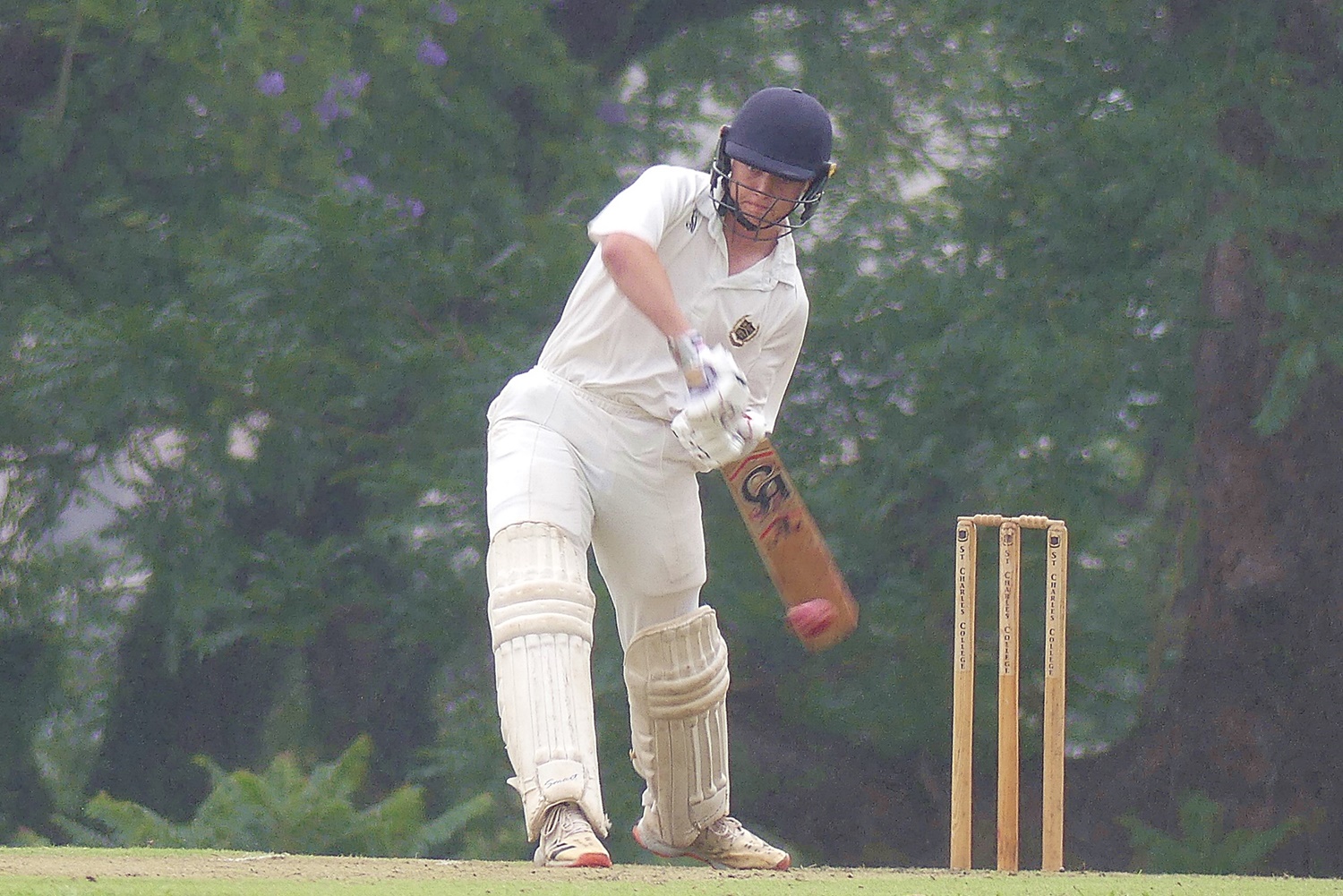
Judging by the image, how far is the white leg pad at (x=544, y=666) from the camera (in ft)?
10.1

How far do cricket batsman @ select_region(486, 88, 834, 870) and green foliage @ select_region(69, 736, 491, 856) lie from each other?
7.37 feet

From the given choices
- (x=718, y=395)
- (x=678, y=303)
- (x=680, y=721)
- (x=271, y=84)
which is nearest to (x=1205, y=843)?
(x=680, y=721)

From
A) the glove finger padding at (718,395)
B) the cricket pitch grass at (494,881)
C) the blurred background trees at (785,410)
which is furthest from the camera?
the blurred background trees at (785,410)

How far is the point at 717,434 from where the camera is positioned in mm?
3107

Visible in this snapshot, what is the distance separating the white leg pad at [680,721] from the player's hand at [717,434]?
45 cm

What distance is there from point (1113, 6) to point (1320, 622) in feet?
7.48

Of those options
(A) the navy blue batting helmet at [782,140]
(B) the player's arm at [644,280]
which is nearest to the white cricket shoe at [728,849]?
(B) the player's arm at [644,280]

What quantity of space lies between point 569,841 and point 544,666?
0.29 metres

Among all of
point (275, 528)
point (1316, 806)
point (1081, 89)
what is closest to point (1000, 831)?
point (1316, 806)

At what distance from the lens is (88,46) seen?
7.20 m

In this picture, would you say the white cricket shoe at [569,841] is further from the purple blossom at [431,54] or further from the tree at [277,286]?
the purple blossom at [431,54]

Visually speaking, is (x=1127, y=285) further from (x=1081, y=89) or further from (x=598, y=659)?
(x=598, y=659)

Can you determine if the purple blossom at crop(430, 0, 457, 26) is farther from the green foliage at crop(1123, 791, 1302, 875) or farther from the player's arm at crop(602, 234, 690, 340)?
the player's arm at crop(602, 234, 690, 340)

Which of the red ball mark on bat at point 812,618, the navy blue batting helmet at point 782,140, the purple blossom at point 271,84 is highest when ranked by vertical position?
the purple blossom at point 271,84
